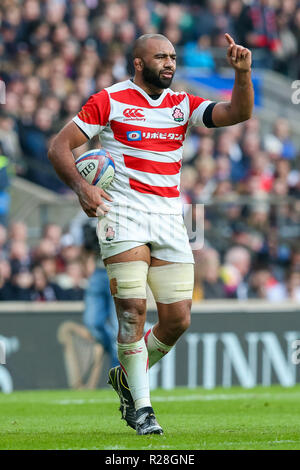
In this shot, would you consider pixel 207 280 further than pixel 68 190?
No

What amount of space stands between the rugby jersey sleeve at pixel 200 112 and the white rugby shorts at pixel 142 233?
27.7 inches

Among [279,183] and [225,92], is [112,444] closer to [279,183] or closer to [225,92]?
[279,183]

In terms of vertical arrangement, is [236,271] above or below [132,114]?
below

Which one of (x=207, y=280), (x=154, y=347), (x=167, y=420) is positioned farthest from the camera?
(x=207, y=280)

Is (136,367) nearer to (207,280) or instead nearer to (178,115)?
(178,115)

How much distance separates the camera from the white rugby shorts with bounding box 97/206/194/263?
7.02 metres

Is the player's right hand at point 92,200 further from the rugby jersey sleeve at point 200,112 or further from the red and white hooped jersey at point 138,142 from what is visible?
the rugby jersey sleeve at point 200,112

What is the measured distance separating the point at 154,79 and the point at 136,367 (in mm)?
1970

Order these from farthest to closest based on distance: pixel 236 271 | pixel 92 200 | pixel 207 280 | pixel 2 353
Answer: pixel 236 271
pixel 207 280
pixel 2 353
pixel 92 200

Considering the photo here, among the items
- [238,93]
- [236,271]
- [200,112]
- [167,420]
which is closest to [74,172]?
[200,112]

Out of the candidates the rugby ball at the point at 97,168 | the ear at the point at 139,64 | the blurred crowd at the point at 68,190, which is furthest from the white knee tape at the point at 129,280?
the blurred crowd at the point at 68,190

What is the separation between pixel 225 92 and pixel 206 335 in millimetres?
7677

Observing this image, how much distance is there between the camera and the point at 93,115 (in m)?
7.05

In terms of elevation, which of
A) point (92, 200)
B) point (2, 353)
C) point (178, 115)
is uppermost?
point (178, 115)
